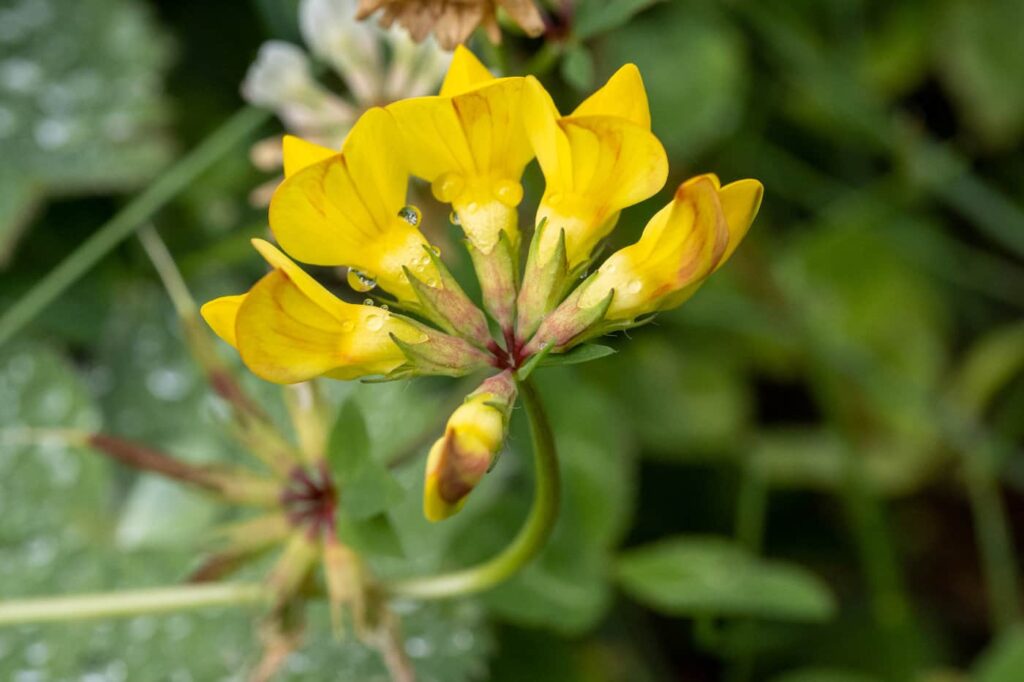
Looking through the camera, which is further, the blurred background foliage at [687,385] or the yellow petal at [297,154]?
the blurred background foliage at [687,385]

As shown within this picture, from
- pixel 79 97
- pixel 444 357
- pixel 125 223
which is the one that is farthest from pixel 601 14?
pixel 79 97

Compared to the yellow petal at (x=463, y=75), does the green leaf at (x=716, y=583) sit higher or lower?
lower

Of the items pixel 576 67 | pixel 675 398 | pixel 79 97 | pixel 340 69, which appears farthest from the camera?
pixel 675 398

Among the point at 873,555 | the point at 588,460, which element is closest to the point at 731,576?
the point at 588,460

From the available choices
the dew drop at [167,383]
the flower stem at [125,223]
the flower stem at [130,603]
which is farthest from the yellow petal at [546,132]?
the dew drop at [167,383]

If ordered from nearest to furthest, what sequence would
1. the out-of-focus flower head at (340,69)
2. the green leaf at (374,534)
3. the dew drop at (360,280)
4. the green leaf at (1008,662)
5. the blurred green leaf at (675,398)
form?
the dew drop at (360,280) < the green leaf at (374,534) < the out-of-focus flower head at (340,69) < the green leaf at (1008,662) < the blurred green leaf at (675,398)

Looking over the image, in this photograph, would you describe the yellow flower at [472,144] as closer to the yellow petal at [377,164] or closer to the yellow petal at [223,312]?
the yellow petal at [377,164]

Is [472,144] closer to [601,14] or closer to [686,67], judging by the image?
[601,14]

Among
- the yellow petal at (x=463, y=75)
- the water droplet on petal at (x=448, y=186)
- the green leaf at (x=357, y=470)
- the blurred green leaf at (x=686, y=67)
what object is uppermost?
the yellow petal at (x=463, y=75)
